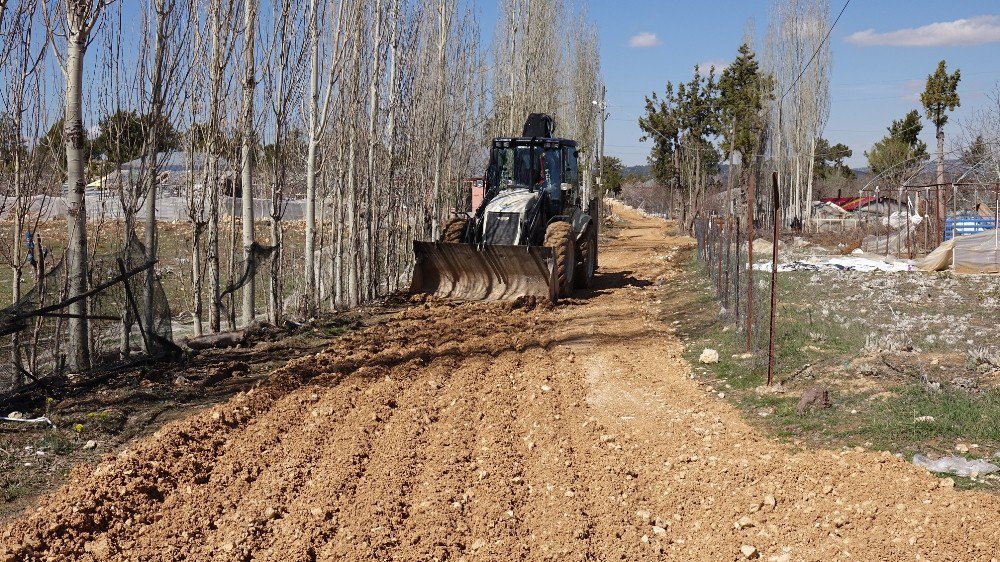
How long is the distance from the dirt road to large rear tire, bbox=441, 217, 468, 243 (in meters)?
7.75

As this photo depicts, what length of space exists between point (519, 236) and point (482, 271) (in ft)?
3.58

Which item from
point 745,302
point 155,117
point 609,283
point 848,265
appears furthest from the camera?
point 609,283

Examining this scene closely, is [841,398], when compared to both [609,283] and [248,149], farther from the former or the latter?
[609,283]

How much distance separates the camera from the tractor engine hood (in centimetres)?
1720

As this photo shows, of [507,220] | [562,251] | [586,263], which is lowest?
[586,263]

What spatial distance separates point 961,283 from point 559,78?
2925 centimetres

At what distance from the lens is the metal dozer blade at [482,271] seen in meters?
16.1

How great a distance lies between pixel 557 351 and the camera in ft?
39.3

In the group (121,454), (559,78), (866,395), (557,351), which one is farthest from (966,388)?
(559,78)

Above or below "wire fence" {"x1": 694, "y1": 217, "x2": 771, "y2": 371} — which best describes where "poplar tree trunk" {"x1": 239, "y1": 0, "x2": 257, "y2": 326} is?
above

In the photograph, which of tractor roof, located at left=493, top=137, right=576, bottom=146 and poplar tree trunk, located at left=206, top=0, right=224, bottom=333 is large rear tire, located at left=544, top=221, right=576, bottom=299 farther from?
poplar tree trunk, located at left=206, top=0, right=224, bottom=333

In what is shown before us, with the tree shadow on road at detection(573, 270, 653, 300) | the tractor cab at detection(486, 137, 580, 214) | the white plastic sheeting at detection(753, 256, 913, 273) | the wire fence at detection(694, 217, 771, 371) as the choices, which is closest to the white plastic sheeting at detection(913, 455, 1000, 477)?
the wire fence at detection(694, 217, 771, 371)

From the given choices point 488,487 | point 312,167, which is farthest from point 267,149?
point 488,487

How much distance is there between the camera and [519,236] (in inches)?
675
